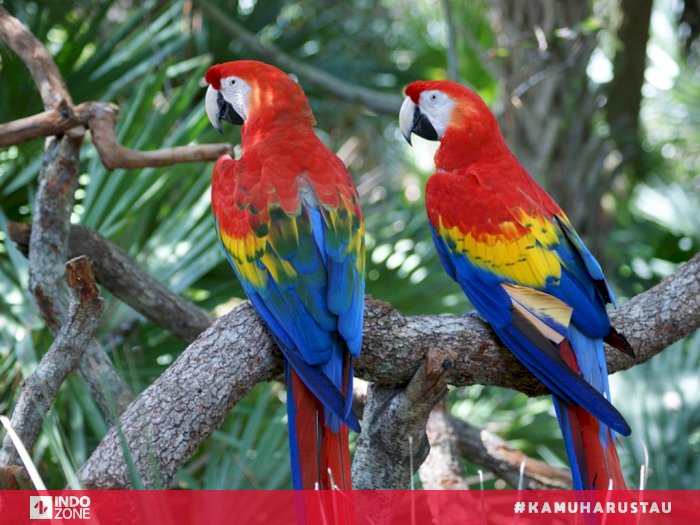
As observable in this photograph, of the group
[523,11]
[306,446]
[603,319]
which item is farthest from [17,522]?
[523,11]

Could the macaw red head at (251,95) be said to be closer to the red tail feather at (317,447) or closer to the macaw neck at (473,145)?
the macaw neck at (473,145)

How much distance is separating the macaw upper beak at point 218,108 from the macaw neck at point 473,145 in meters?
0.44

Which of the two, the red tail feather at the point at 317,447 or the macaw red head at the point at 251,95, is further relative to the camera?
the macaw red head at the point at 251,95

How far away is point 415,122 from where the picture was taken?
182 cm

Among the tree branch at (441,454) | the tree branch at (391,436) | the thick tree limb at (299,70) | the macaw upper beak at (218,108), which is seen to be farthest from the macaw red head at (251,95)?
the thick tree limb at (299,70)

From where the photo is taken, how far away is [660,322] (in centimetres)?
153

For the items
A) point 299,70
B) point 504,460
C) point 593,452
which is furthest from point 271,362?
point 299,70

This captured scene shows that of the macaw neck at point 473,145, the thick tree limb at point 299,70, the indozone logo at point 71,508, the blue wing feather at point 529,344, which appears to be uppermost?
the thick tree limb at point 299,70

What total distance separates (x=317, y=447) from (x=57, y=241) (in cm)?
71

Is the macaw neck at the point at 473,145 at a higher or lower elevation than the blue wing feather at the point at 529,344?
higher

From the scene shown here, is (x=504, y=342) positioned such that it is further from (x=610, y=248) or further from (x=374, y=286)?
(x=610, y=248)

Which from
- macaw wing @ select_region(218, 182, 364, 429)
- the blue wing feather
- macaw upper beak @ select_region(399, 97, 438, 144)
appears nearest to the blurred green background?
the blue wing feather

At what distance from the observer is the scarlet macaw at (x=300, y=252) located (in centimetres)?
123

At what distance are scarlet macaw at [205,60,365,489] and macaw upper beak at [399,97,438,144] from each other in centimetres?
28
